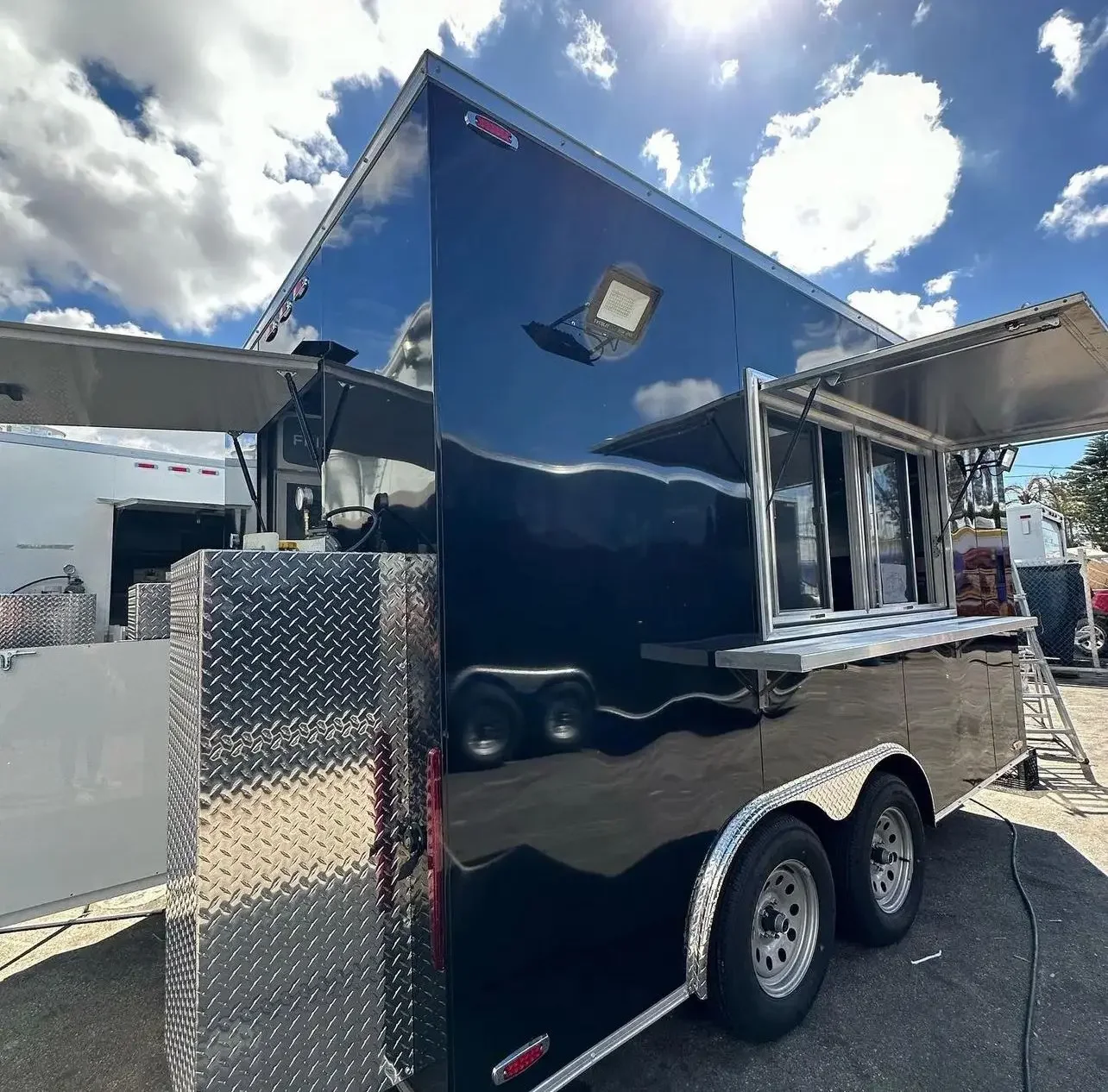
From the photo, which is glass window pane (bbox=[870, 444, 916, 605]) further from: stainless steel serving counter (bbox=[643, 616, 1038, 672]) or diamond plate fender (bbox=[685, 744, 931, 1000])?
diamond plate fender (bbox=[685, 744, 931, 1000])

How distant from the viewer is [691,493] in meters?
2.45

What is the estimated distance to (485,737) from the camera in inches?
68.7

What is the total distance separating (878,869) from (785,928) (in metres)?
0.93

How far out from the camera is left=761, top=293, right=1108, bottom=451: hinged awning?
2438 mm

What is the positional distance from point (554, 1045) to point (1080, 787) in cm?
588

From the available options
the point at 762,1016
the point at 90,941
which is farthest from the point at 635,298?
the point at 90,941

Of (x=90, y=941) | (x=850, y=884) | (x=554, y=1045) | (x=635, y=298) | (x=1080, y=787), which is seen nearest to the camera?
(x=554, y=1045)

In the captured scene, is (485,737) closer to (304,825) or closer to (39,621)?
(304,825)

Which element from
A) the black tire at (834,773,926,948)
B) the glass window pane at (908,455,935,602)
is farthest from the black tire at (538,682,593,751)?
the glass window pane at (908,455,935,602)

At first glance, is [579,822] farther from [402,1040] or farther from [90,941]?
[90,941]

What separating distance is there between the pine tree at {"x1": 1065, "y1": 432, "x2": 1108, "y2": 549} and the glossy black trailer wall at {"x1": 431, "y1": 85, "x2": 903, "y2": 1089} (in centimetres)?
3441

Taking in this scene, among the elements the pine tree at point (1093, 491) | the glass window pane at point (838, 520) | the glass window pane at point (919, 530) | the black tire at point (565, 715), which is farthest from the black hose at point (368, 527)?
the pine tree at point (1093, 491)

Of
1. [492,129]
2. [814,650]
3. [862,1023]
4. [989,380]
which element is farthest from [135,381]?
[862,1023]

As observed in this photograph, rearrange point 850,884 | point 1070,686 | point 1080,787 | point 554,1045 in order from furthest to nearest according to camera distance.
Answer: point 1070,686 < point 1080,787 < point 850,884 < point 554,1045
